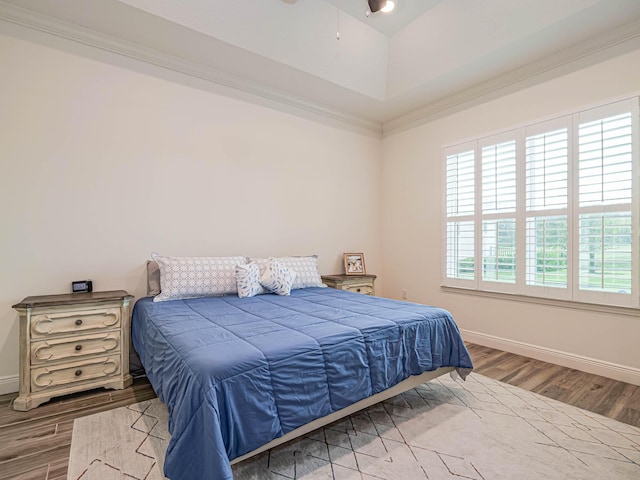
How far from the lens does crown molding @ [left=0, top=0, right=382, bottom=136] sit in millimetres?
2498

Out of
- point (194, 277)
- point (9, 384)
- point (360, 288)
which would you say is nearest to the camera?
point (9, 384)

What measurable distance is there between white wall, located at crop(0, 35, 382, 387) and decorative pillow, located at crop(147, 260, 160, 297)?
0.28 feet

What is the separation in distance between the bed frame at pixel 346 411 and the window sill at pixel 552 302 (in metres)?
1.44

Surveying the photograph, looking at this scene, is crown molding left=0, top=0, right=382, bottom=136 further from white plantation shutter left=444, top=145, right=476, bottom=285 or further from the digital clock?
the digital clock

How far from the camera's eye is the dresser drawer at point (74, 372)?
219cm

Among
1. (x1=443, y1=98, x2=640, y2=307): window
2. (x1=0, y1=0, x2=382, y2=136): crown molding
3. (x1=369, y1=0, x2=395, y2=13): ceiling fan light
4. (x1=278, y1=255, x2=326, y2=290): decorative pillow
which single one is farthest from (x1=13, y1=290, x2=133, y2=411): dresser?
(x1=443, y1=98, x2=640, y2=307): window

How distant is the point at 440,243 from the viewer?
4.02 meters

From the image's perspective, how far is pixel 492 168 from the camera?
351 centimetres

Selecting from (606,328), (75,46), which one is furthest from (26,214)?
(606,328)

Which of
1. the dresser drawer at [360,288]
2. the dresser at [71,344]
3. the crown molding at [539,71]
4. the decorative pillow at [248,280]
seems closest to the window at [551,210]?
the crown molding at [539,71]

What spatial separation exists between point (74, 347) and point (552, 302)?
4073 millimetres

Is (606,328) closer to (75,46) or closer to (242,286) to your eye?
(242,286)

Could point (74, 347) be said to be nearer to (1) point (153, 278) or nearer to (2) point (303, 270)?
(1) point (153, 278)

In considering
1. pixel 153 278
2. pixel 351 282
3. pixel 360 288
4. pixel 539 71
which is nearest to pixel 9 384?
pixel 153 278
